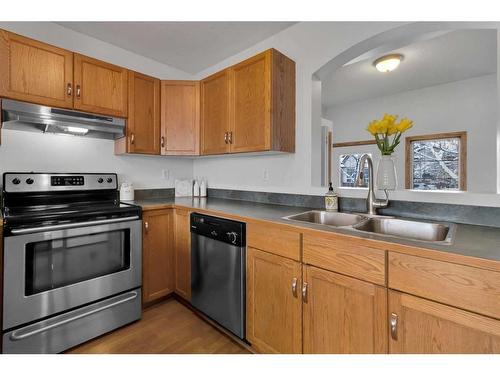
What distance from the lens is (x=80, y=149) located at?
7.32 feet

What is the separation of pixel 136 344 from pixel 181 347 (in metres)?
0.31

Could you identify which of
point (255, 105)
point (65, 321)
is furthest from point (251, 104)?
point (65, 321)

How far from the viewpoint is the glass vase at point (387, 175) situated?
5.09 feet

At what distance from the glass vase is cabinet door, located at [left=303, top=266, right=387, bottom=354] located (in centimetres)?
74

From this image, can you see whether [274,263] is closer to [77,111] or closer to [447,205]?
[447,205]

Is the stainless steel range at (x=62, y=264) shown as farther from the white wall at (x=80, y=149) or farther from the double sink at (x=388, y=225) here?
the double sink at (x=388, y=225)

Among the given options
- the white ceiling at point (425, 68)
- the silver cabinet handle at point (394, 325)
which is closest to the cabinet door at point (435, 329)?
the silver cabinet handle at point (394, 325)

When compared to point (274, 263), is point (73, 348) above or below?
below

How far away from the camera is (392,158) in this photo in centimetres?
158

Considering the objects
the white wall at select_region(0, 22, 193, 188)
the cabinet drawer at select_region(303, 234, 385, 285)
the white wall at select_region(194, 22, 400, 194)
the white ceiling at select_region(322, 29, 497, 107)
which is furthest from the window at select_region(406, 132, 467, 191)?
the white wall at select_region(0, 22, 193, 188)

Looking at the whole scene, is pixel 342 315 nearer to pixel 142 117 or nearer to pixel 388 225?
pixel 388 225

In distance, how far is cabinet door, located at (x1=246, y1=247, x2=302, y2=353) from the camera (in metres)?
1.31

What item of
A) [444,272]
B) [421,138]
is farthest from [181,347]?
[421,138]

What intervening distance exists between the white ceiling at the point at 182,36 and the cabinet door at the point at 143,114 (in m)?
0.35
